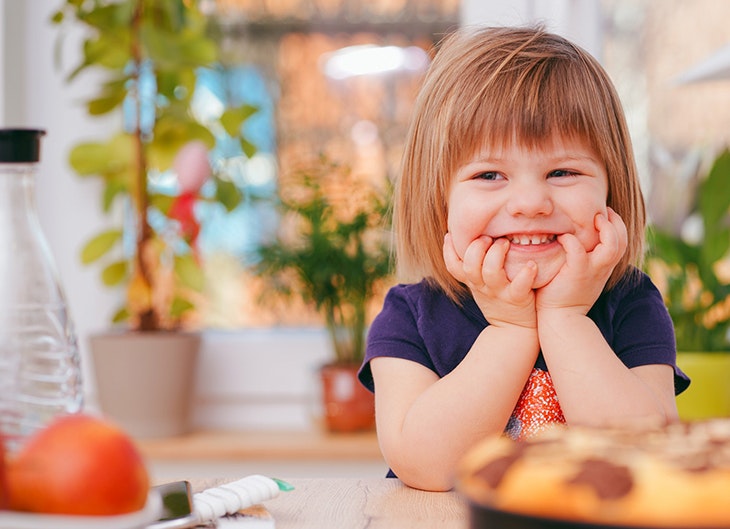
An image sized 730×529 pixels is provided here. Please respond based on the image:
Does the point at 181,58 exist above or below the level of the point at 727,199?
above

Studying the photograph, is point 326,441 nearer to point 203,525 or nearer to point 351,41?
point 351,41

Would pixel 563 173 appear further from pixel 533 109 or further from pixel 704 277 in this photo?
pixel 704 277

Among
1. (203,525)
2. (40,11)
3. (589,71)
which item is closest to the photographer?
(203,525)

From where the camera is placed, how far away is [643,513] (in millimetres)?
342

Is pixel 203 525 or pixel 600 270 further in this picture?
pixel 600 270

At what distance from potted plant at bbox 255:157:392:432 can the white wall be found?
0.19 m

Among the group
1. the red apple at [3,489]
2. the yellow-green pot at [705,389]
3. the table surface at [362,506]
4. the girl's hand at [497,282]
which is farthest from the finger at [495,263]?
the yellow-green pot at [705,389]

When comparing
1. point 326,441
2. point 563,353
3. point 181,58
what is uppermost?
point 181,58

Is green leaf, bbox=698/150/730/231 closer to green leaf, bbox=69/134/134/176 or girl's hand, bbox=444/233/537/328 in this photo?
girl's hand, bbox=444/233/537/328

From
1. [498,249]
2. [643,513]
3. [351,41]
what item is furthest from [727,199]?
[643,513]

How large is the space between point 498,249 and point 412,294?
0.18 meters

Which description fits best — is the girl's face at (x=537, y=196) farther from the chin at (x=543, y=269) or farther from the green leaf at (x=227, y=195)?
the green leaf at (x=227, y=195)

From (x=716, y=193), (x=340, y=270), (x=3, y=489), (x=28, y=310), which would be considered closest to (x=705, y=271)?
(x=716, y=193)

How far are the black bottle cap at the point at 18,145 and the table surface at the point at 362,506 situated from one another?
299 millimetres
